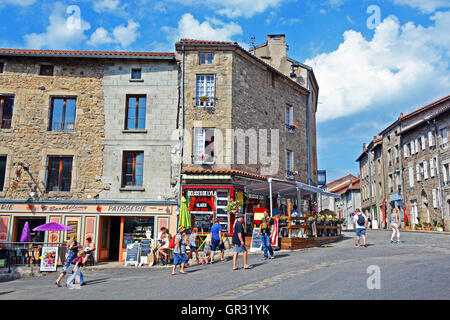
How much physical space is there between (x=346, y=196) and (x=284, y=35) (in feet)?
136

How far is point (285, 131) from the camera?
76.8ft

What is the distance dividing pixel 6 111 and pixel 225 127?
1053cm

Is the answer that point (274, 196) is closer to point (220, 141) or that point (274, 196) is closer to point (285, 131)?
point (285, 131)

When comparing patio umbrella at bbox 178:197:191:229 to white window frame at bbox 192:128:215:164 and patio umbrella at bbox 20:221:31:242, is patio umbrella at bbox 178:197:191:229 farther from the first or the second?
patio umbrella at bbox 20:221:31:242

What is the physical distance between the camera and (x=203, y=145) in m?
19.4

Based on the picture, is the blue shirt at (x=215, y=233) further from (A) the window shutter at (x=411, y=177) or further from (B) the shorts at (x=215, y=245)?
(A) the window shutter at (x=411, y=177)

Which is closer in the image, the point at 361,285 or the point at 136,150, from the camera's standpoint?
the point at 361,285

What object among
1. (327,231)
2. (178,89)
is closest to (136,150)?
(178,89)

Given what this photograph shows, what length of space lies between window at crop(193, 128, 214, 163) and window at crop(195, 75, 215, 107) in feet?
4.36

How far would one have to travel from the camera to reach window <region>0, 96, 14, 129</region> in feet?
63.4

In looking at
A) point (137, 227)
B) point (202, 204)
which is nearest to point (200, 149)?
point (202, 204)

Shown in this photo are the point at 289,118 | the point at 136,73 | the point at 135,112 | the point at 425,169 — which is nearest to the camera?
the point at 135,112

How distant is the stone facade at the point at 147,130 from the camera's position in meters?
18.7

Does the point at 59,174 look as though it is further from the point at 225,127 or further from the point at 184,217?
the point at 225,127
